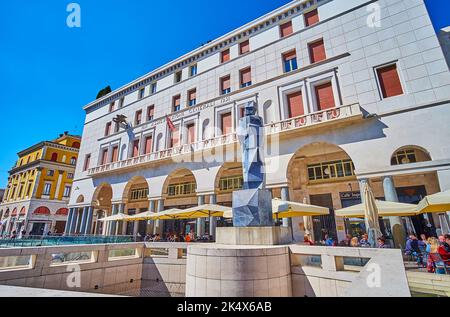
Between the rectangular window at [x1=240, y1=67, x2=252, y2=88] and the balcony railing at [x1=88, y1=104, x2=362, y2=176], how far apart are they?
18.4ft

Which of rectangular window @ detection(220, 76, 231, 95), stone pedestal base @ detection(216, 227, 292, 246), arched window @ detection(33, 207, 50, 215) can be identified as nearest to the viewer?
stone pedestal base @ detection(216, 227, 292, 246)

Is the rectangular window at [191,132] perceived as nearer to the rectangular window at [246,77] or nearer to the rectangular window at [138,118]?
the rectangular window at [246,77]

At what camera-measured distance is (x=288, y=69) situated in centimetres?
1886

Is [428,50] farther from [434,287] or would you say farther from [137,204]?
[137,204]

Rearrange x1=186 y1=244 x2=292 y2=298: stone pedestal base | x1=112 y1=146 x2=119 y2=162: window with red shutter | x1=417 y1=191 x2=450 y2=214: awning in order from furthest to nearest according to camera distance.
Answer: x1=112 y1=146 x2=119 y2=162: window with red shutter, x1=417 y1=191 x2=450 y2=214: awning, x1=186 y1=244 x2=292 y2=298: stone pedestal base

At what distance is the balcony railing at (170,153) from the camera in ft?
60.4

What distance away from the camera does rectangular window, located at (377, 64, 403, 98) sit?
1395 cm

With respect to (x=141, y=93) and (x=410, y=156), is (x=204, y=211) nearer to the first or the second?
(x=410, y=156)

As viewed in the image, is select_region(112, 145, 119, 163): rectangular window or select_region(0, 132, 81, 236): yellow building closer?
select_region(112, 145, 119, 163): rectangular window

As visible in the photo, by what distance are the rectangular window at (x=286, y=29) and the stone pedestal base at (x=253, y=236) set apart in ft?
58.8

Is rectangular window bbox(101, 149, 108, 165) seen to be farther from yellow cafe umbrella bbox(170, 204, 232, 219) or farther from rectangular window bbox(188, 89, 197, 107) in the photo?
yellow cafe umbrella bbox(170, 204, 232, 219)

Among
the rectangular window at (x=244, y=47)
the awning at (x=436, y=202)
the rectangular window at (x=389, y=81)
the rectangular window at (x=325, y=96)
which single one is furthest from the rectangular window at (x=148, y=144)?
the awning at (x=436, y=202)

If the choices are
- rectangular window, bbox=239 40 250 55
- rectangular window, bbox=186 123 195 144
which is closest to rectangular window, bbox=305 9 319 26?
rectangular window, bbox=239 40 250 55
